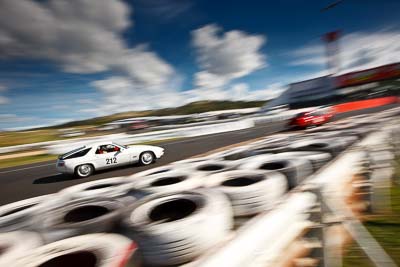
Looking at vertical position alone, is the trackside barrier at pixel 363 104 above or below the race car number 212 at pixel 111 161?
above

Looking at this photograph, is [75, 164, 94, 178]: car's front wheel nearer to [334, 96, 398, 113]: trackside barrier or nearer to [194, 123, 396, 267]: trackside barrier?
[194, 123, 396, 267]: trackside barrier

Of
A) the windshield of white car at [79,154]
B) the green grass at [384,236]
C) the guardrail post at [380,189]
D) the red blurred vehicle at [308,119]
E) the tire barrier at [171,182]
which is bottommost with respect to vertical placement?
the green grass at [384,236]

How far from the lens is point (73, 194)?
4766mm

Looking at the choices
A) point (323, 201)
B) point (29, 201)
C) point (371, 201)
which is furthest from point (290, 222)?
point (29, 201)

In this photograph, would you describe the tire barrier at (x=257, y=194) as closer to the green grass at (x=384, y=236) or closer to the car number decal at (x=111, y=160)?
the green grass at (x=384, y=236)

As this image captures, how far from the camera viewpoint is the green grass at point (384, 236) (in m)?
2.58

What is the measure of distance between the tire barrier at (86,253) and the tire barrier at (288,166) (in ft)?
9.46

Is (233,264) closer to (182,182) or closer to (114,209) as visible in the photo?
(114,209)

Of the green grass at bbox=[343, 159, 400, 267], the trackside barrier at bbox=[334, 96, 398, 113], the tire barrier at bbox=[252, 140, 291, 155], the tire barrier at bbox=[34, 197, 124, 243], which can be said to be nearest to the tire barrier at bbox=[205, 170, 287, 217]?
the green grass at bbox=[343, 159, 400, 267]

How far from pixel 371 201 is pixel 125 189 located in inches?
147

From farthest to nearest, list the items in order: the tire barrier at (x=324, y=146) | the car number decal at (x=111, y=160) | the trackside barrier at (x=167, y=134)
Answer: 1. the trackside barrier at (x=167, y=134)
2. the car number decal at (x=111, y=160)
3. the tire barrier at (x=324, y=146)

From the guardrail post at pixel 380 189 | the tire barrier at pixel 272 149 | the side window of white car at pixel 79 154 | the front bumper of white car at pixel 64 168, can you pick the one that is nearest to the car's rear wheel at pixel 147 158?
the side window of white car at pixel 79 154

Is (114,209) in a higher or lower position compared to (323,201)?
lower

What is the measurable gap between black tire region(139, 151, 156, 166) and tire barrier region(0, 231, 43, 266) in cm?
675
